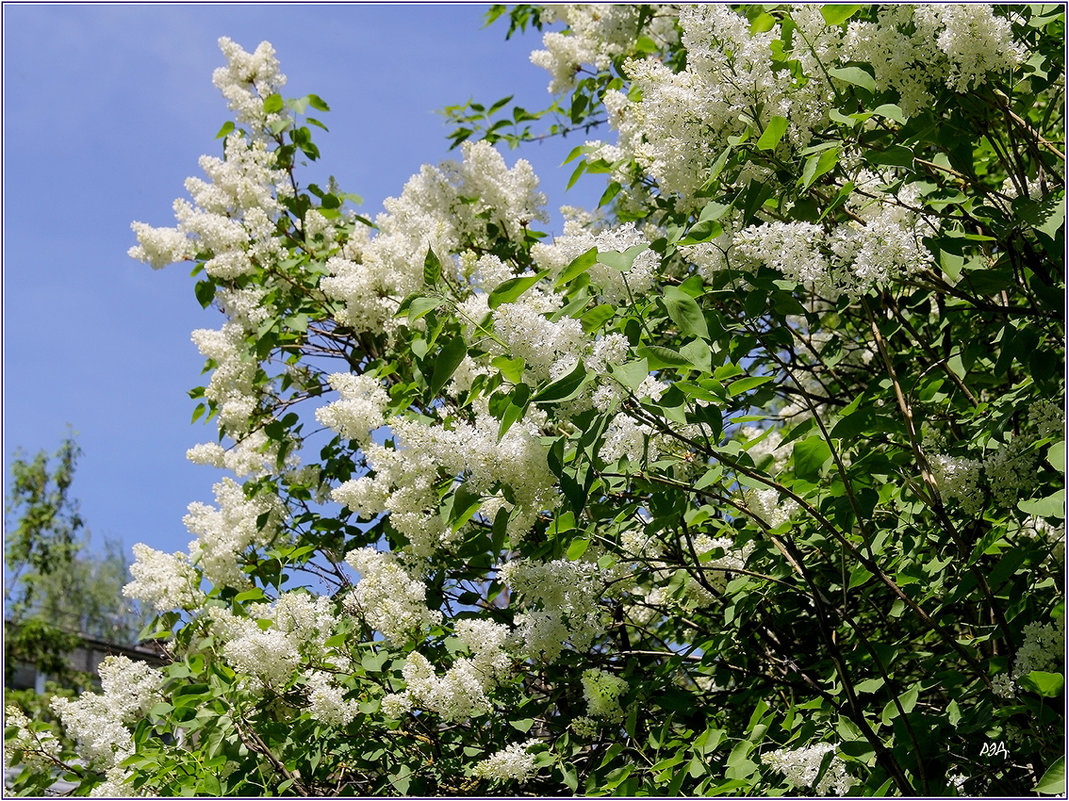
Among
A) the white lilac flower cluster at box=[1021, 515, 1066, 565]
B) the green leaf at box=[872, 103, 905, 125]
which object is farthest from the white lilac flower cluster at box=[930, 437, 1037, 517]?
the green leaf at box=[872, 103, 905, 125]

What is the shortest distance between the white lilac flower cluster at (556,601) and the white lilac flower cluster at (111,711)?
1.68m

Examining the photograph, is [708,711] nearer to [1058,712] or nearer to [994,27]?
[1058,712]

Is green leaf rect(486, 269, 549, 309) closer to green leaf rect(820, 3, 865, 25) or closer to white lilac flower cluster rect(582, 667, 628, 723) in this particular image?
green leaf rect(820, 3, 865, 25)

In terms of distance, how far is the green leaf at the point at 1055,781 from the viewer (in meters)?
2.09

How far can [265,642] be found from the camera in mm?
3082

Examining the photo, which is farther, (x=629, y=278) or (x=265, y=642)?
(x=265, y=642)

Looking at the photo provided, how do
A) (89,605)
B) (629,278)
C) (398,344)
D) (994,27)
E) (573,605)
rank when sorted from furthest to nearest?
(89,605)
(398,344)
(573,605)
(629,278)
(994,27)

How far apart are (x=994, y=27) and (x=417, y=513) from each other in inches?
84.0

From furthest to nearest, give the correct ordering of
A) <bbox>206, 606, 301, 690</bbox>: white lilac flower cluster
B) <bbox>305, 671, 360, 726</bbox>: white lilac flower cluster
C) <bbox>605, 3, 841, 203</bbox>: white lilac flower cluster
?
<bbox>206, 606, 301, 690</bbox>: white lilac flower cluster < <bbox>305, 671, 360, 726</bbox>: white lilac flower cluster < <bbox>605, 3, 841, 203</bbox>: white lilac flower cluster

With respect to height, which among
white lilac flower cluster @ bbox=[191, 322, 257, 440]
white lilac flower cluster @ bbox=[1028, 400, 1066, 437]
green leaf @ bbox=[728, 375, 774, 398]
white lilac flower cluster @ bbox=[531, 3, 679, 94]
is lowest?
white lilac flower cluster @ bbox=[1028, 400, 1066, 437]

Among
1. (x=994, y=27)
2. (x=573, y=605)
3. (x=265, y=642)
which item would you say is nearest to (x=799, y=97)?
(x=994, y=27)

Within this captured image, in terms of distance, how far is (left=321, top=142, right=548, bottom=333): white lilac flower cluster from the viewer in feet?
12.9

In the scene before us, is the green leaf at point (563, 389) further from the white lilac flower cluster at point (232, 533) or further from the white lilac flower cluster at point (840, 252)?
the white lilac flower cluster at point (232, 533)

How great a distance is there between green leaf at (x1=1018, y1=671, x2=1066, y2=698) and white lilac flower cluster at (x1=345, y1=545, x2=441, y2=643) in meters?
1.76
